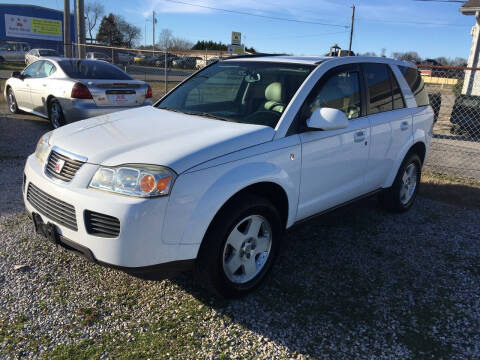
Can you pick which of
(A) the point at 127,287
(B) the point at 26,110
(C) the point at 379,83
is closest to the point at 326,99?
(C) the point at 379,83

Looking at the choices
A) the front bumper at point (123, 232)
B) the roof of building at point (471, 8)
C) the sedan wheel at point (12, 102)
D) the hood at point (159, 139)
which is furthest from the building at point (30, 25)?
the front bumper at point (123, 232)

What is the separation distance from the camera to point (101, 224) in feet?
8.61

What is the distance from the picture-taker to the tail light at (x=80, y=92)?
790cm

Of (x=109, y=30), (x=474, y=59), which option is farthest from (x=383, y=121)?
(x=109, y=30)

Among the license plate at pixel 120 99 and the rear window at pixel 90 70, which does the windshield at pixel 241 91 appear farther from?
the rear window at pixel 90 70

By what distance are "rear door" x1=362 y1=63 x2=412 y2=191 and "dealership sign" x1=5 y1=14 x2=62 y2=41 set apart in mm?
63812

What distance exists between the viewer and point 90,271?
3471 mm

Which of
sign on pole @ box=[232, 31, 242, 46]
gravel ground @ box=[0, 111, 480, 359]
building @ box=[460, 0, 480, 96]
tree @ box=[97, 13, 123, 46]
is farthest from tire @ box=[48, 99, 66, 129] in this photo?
tree @ box=[97, 13, 123, 46]

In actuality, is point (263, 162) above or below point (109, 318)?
above

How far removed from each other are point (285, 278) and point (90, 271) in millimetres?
1630

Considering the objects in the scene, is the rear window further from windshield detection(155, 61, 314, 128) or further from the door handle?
the door handle

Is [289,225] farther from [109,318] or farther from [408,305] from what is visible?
[109,318]

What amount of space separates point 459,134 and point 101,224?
11825 mm

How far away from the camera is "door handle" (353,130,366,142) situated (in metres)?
3.92
